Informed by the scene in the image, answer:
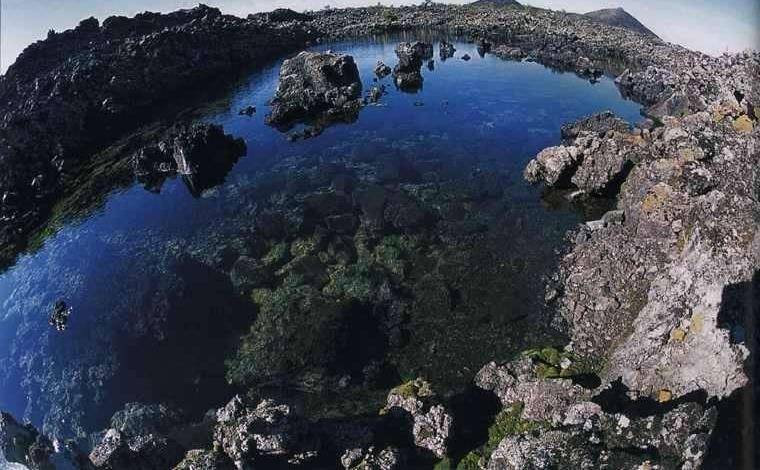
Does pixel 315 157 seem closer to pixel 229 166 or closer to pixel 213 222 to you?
pixel 229 166

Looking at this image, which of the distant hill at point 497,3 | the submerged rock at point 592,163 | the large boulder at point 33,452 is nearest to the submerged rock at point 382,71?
the submerged rock at point 592,163

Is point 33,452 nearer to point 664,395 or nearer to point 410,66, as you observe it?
point 664,395

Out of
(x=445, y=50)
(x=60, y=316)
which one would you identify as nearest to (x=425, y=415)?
(x=60, y=316)

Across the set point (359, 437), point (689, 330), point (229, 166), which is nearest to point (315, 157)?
point (229, 166)

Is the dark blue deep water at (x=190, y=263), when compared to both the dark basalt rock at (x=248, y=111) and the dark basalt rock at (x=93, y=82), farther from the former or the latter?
the dark basalt rock at (x=93, y=82)

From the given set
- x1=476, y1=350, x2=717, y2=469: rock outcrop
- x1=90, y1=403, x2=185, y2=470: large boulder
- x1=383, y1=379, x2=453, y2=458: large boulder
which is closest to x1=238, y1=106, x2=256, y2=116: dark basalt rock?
x1=90, y1=403, x2=185, y2=470: large boulder

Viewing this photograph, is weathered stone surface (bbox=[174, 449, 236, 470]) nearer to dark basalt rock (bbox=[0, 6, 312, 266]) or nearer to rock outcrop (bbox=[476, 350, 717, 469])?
rock outcrop (bbox=[476, 350, 717, 469])
